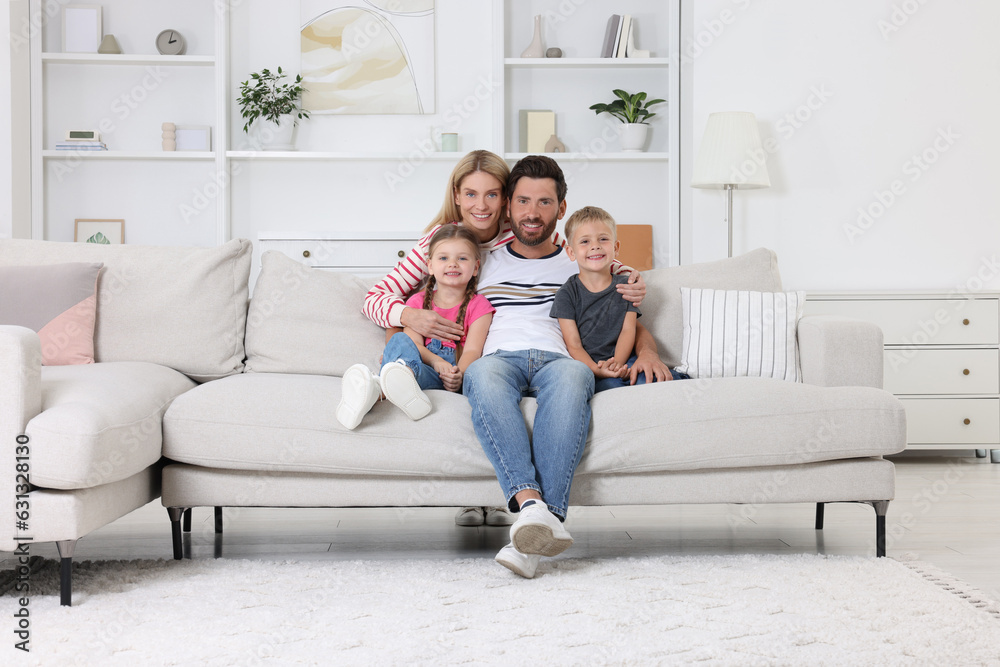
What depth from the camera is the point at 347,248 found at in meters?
3.80

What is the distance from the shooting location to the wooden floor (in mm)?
2018

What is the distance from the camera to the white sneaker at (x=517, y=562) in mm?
1677

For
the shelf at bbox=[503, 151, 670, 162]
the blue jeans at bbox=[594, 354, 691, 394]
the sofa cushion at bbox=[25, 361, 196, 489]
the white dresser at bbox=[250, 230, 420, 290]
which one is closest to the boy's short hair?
the blue jeans at bbox=[594, 354, 691, 394]

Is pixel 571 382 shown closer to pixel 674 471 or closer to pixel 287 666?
pixel 674 471

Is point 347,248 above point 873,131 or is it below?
below

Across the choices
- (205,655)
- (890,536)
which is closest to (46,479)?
(205,655)

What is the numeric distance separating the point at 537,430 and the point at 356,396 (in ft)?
1.30

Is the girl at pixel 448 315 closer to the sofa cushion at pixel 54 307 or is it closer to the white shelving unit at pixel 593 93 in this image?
the sofa cushion at pixel 54 307

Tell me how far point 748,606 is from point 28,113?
3983mm

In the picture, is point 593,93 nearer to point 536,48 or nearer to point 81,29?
point 536,48

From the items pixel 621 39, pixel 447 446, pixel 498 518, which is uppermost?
pixel 621 39

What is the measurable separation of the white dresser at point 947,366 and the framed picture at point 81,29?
360cm

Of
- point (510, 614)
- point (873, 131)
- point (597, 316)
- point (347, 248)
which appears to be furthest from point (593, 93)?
point (510, 614)

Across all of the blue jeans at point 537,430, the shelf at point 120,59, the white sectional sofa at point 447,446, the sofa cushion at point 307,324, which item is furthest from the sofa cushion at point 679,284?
the shelf at point 120,59
